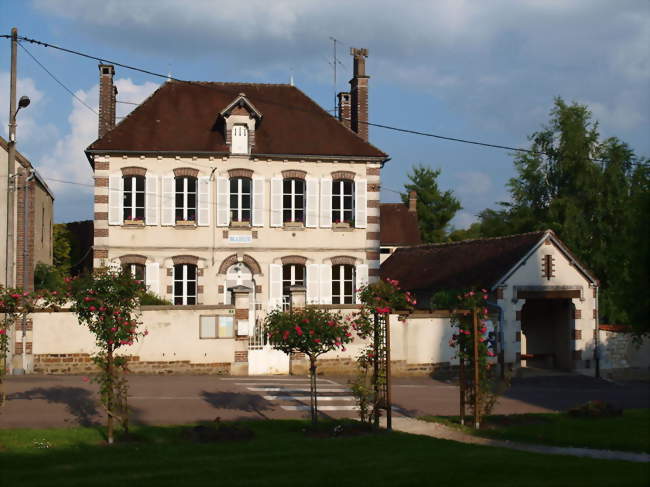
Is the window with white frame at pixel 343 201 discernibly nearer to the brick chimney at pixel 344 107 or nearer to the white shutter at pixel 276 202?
the white shutter at pixel 276 202

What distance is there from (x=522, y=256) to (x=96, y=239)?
14489 millimetres

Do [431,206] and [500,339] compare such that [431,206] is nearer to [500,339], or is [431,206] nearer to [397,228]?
[397,228]

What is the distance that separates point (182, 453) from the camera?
1255cm

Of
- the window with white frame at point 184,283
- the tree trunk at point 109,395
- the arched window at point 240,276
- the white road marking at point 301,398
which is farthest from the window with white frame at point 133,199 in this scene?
the tree trunk at point 109,395

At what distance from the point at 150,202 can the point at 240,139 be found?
3.94 meters

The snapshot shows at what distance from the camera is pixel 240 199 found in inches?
1211

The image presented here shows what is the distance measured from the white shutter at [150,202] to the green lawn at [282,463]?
1584cm

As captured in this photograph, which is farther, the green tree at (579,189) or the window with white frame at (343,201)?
the green tree at (579,189)

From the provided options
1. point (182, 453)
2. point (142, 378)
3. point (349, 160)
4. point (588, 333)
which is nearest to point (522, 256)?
point (588, 333)

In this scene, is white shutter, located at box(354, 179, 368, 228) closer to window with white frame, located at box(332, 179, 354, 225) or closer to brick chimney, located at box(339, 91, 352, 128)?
window with white frame, located at box(332, 179, 354, 225)

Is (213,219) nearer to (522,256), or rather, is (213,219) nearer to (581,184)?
(522,256)

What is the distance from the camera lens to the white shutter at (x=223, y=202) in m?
30.3

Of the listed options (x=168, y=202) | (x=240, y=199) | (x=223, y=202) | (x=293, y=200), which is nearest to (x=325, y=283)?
(x=293, y=200)

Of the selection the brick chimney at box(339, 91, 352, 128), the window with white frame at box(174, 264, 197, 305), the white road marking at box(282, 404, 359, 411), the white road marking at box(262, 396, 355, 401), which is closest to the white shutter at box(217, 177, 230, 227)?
the window with white frame at box(174, 264, 197, 305)
